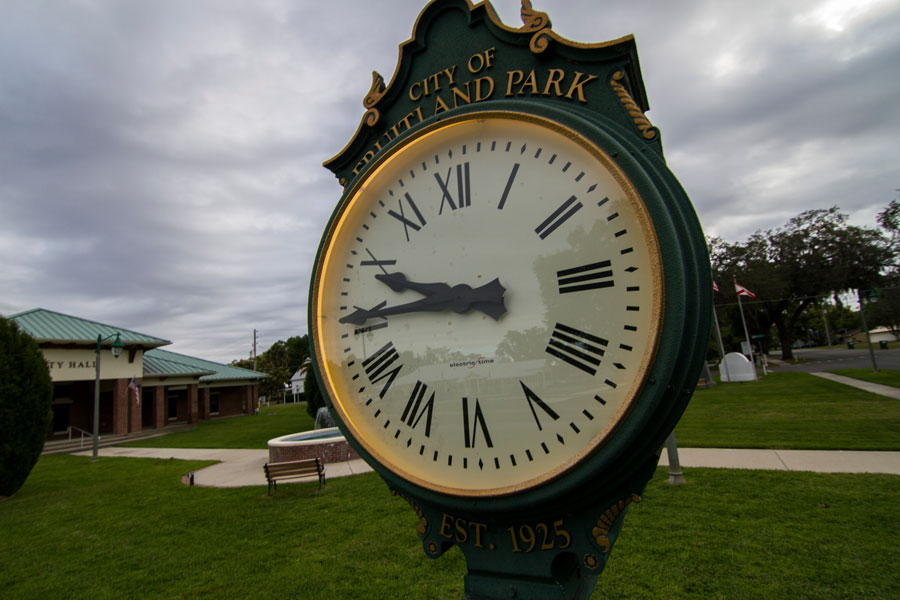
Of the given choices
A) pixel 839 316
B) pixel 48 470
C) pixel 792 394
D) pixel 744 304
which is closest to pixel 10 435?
pixel 48 470

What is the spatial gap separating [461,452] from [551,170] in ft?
2.33

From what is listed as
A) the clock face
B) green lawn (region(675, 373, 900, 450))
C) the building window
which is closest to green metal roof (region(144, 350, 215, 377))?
the building window

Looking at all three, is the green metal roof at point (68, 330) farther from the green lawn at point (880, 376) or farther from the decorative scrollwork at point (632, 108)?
the green lawn at point (880, 376)

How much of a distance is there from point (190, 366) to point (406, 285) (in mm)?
33037

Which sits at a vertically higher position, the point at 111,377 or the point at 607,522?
the point at 111,377

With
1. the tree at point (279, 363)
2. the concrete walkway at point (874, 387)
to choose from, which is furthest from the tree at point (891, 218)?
the tree at point (279, 363)

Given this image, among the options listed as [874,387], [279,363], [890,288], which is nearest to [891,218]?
[890,288]

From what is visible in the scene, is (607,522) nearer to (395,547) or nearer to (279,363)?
(395,547)

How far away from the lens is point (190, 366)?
29953 mm

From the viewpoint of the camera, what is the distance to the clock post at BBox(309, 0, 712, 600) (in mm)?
995

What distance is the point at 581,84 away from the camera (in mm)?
1239

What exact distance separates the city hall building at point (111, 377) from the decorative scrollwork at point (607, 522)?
61.0 ft

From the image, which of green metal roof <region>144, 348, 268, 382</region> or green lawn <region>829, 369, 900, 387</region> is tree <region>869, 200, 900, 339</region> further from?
green metal roof <region>144, 348, 268, 382</region>

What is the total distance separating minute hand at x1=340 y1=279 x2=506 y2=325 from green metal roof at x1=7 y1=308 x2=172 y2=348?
23135 millimetres
